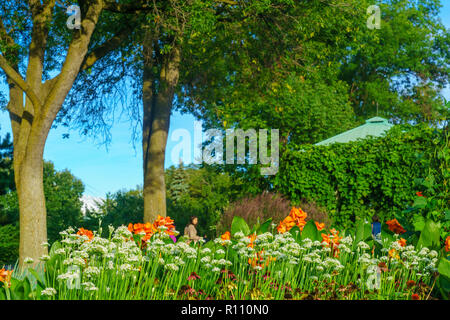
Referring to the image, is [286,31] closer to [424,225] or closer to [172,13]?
[172,13]

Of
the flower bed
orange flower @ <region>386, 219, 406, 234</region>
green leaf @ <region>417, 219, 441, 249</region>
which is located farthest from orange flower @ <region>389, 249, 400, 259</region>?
orange flower @ <region>386, 219, 406, 234</region>

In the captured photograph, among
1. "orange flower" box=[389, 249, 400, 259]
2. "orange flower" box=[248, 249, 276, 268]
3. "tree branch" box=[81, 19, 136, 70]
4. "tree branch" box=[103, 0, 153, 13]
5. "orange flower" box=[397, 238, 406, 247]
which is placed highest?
"tree branch" box=[103, 0, 153, 13]

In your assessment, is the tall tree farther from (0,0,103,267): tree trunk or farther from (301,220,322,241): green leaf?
(301,220,322,241): green leaf

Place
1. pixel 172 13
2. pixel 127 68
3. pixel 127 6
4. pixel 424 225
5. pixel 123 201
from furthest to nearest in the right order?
pixel 123 201, pixel 127 68, pixel 127 6, pixel 172 13, pixel 424 225

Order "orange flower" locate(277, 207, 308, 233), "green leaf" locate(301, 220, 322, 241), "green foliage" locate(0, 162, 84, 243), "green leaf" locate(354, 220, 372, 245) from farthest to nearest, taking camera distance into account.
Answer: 1. "green foliage" locate(0, 162, 84, 243)
2. "orange flower" locate(277, 207, 308, 233)
3. "green leaf" locate(354, 220, 372, 245)
4. "green leaf" locate(301, 220, 322, 241)

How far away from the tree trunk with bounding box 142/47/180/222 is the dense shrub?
4.21 meters

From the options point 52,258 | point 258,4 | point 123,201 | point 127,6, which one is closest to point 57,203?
point 123,201

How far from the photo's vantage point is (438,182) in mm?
4281

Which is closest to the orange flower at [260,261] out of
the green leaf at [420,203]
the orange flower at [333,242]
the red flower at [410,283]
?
the orange flower at [333,242]

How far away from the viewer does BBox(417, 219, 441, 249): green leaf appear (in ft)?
12.9

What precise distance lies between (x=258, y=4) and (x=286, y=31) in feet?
6.95

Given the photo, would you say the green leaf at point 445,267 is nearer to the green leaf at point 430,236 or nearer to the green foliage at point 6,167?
the green leaf at point 430,236

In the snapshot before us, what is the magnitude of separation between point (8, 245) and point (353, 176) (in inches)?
360
